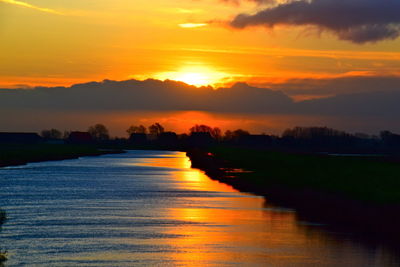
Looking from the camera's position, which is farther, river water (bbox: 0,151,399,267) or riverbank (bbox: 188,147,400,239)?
riverbank (bbox: 188,147,400,239)

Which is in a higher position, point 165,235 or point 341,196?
point 341,196

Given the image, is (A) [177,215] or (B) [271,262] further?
(A) [177,215]

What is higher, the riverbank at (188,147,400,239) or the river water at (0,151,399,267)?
the riverbank at (188,147,400,239)

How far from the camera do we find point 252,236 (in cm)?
3275

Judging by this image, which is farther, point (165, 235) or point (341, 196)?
point (341, 196)

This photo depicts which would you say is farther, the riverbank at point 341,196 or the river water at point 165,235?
the riverbank at point 341,196

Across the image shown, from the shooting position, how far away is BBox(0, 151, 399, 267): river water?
2655 centimetres

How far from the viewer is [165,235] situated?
106 feet

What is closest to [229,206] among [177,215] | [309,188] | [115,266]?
[177,215]

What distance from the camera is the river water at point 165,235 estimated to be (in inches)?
1045

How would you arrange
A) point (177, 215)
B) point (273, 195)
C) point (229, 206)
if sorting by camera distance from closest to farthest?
point (177, 215), point (229, 206), point (273, 195)

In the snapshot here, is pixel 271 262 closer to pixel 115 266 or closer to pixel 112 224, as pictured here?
pixel 115 266

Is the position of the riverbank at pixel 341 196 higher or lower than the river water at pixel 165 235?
higher

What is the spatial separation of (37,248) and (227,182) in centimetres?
4529
